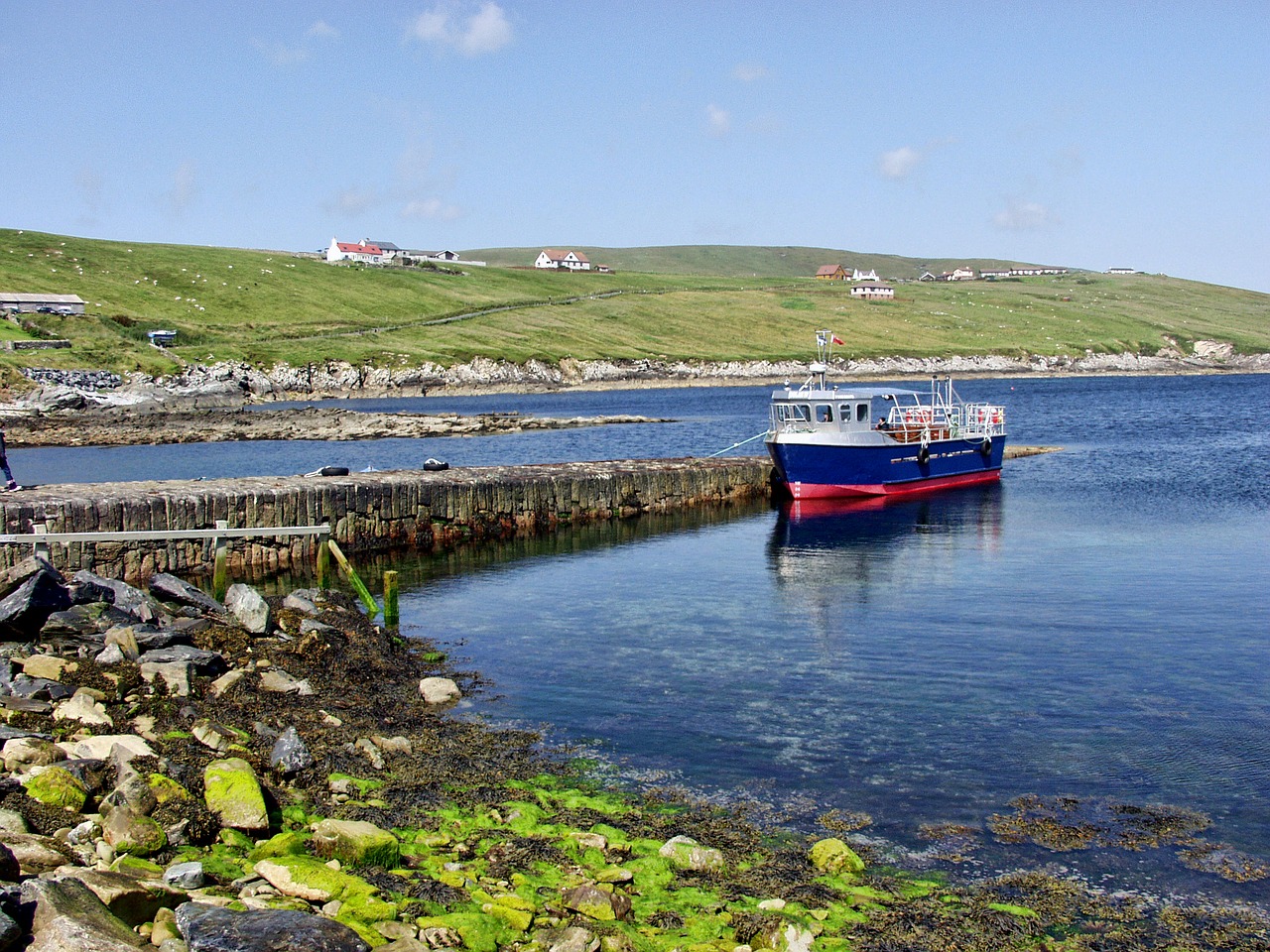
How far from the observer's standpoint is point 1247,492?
1815 inches

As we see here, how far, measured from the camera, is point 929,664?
2022 centimetres

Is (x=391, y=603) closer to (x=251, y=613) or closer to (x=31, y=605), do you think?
(x=251, y=613)

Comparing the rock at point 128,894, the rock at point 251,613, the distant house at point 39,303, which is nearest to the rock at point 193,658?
the rock at point 251,613

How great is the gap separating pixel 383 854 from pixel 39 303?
377ft

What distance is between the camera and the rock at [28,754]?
11.2 meters

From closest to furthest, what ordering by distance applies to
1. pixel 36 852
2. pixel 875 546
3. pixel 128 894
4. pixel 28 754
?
pixel 128 894 < pixel 36 852 < pixel 28 754 < pixel 875 546

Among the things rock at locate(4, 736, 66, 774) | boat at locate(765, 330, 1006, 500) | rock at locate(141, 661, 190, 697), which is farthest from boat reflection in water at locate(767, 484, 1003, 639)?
rock at locate(4, 736, 66, 774)

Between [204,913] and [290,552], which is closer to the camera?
[204,913]

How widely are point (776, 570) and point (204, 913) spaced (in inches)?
940

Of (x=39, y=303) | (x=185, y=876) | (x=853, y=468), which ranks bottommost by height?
(x=185, y=876)

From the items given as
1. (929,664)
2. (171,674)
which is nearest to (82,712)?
(171,674)

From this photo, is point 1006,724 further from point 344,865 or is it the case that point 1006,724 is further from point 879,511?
point 879,511

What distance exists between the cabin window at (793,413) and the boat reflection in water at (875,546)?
3.36 meters

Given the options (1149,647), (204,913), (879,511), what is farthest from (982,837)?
(879,511)
